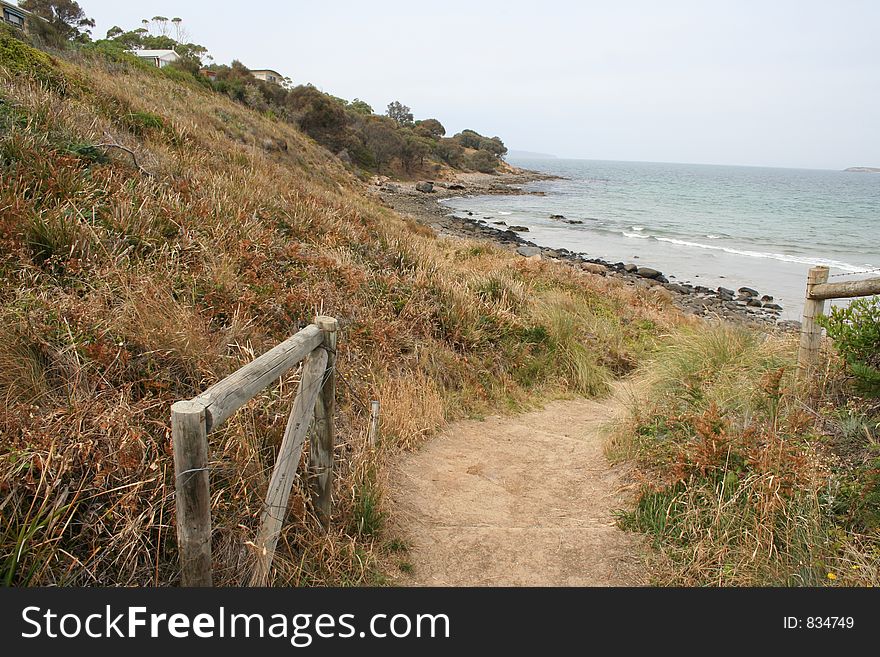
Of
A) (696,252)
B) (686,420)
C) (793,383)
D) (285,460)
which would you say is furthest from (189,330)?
(696,252)

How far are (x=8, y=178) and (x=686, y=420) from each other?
7.12m

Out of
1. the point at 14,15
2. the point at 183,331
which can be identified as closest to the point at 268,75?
the point at 14,15

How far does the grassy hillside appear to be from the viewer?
3.07m

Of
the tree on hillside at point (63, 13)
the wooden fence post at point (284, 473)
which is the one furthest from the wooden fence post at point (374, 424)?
the tree on hillside at point (63, 13)

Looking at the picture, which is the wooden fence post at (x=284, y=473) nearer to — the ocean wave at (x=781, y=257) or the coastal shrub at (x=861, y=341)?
the coastal shrub at (x=861, y=341)

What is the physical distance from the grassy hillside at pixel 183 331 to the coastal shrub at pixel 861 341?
12.4 feet

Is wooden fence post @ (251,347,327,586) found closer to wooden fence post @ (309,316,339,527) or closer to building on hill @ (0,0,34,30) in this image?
wooden fence post @ (309,316,339,527)

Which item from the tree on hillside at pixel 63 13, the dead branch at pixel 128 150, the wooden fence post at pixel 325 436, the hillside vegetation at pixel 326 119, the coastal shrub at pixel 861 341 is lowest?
the wooden fence post at pixel 325 436

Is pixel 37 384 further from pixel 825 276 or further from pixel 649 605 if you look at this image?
pixel 825 276

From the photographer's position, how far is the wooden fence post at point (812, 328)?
5.33 m

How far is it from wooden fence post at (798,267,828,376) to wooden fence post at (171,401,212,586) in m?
5.21

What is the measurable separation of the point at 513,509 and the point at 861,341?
10.3 feet

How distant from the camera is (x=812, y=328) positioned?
5352 mm

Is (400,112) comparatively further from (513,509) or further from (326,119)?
(513,509)
